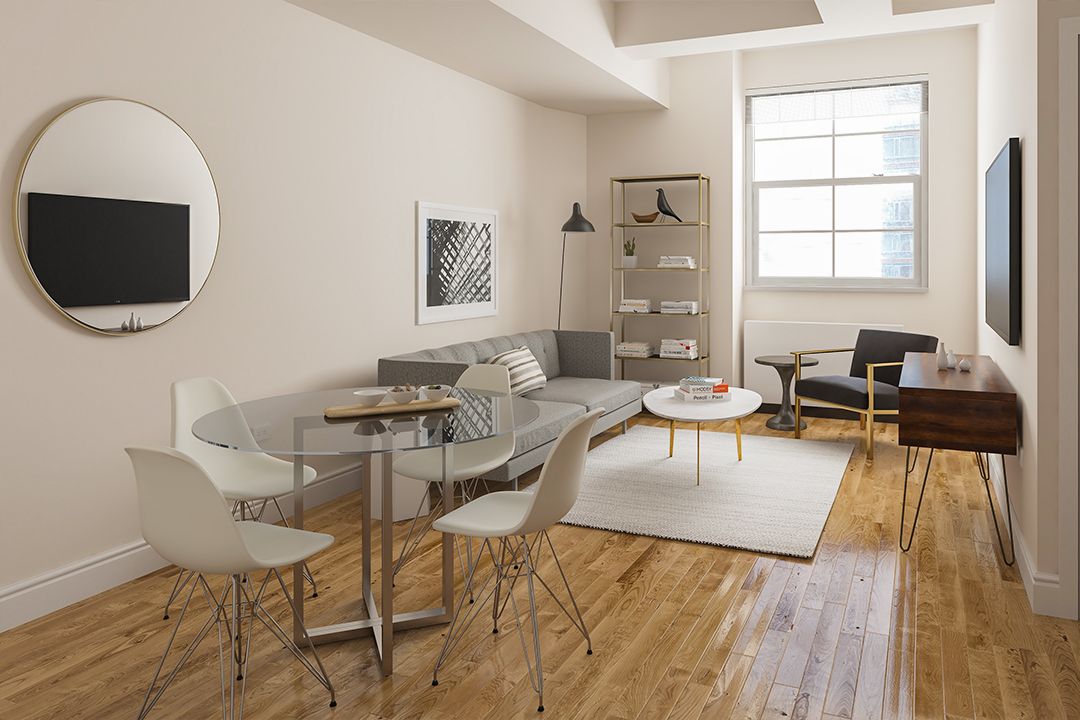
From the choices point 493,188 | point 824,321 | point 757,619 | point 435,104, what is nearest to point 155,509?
point 757,619

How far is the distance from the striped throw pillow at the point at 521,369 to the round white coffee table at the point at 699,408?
77 centimetres

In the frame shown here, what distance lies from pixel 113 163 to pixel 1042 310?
3.58 m

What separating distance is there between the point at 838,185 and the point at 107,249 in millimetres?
5758

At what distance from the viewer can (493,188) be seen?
243 inches

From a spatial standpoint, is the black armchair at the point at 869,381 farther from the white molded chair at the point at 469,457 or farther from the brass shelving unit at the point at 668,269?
the white molded chair at the point at 469,457

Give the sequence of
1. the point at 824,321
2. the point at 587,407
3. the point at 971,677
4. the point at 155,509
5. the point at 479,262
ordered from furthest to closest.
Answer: the point at 824,321
the point at 479,262
the point at 587,407
the point at 971,677
the point at 155,509

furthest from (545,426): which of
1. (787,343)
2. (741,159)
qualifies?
(741,159)

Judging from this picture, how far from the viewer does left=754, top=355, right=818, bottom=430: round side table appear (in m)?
6.46

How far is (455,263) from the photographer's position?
5680mm

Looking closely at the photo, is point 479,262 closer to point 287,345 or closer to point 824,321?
point 287,345

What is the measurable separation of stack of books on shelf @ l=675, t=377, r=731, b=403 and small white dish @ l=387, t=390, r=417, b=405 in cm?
270

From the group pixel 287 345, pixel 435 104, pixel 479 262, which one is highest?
pixel 435 104

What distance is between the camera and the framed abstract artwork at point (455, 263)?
5.37 meters

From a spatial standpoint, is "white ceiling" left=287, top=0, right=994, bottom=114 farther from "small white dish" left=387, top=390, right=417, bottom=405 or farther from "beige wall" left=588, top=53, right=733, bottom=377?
"small white dish" left=387, top=390, right=417, bottom=405
